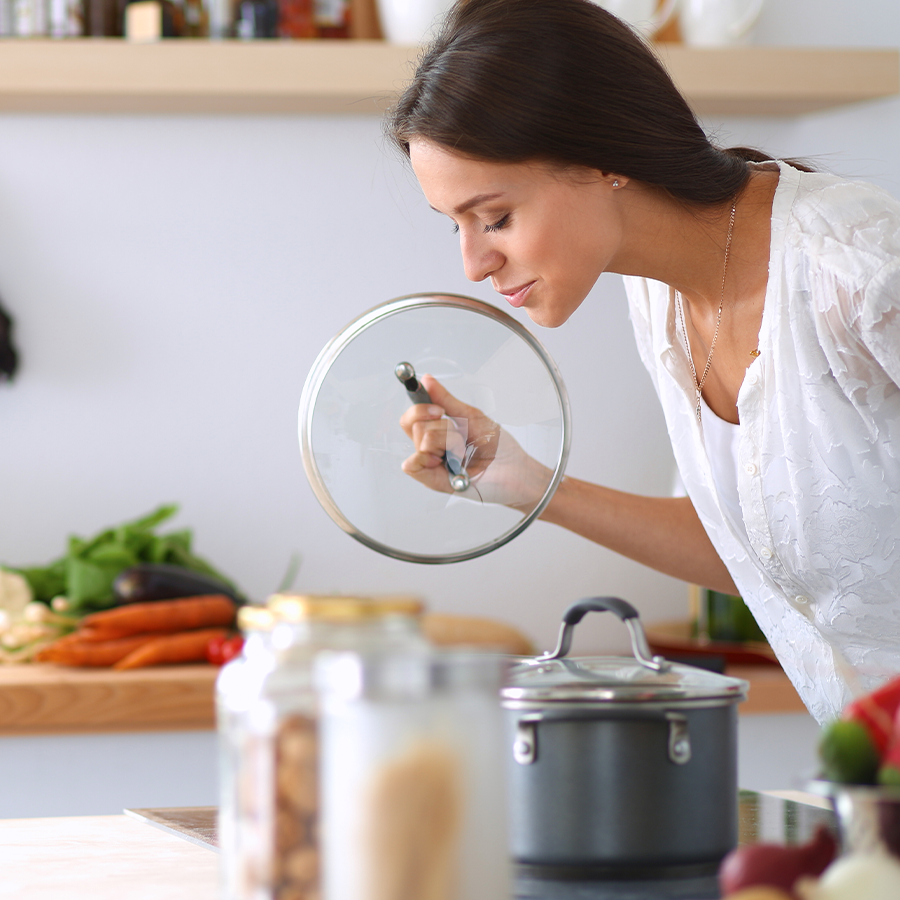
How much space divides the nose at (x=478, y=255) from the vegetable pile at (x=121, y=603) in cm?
94

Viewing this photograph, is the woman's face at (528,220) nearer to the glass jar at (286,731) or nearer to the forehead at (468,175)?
the forehead at (468,175)

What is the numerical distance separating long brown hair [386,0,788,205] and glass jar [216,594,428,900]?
0.64 meters

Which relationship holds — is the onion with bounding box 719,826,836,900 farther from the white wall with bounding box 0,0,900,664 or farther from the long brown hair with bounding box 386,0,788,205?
the white wall with bounding box 0,0,900,664

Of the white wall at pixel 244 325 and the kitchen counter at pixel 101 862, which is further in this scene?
the white wall at pixel 244 325

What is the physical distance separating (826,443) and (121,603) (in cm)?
124

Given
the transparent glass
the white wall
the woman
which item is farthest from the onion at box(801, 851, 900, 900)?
the white wall

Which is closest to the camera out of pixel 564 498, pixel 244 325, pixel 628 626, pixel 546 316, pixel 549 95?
pixel 628 626

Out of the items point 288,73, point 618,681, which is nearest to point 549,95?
point 618,681

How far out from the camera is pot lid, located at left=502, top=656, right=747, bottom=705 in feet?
2.11

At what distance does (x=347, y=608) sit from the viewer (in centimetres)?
46

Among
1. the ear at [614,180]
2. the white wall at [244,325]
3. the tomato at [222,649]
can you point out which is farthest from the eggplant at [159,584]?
the ear at [614,180]

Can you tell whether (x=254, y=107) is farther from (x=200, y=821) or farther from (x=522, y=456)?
(x=200, y=821)

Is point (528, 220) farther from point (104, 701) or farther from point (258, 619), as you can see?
point (104, 701)

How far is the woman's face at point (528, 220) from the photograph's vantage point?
103 centimetres
